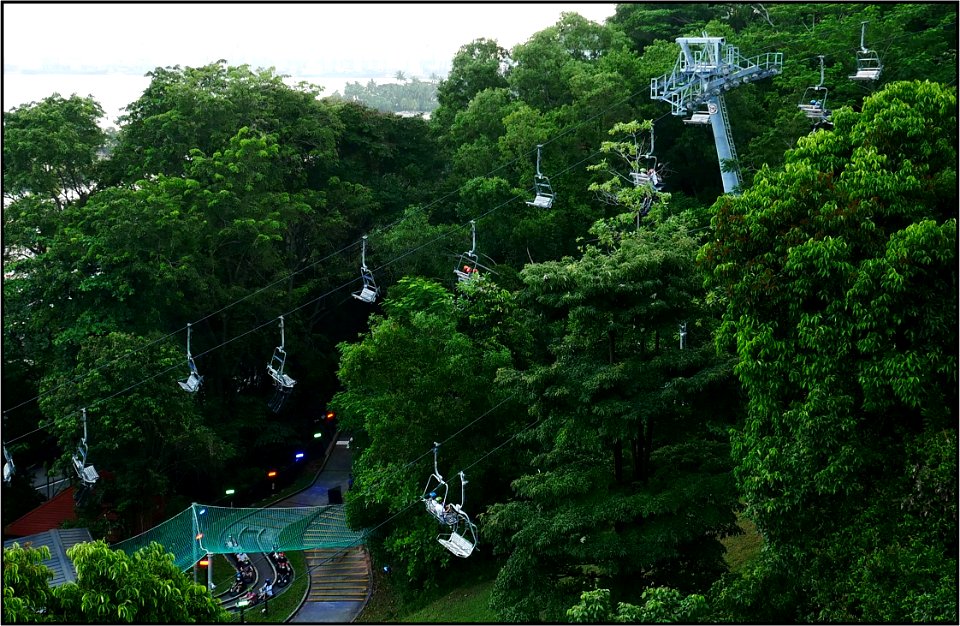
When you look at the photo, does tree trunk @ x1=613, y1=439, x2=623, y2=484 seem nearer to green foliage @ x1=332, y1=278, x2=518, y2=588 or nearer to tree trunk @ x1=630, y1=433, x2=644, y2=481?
tree trunk @ x1=630, y1=433, x2=644, y2=481

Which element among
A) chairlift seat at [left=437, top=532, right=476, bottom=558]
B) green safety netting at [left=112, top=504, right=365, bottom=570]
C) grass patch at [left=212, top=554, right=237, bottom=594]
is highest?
chairlift seat at [left=437, top=532, right=476, bottom=558]

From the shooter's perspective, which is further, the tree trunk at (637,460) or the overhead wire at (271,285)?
the overhead wire at (271,285)

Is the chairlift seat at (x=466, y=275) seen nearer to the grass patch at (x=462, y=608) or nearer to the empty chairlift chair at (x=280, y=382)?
the empty chairlift chair at (x=280, y=382)

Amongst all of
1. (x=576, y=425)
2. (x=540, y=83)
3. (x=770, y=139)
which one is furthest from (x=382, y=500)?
(x=540, y=83)

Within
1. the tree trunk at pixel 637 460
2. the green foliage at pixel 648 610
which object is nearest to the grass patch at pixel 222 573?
the tree trunk at pixel 637 460

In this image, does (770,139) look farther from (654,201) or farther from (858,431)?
(858,431)

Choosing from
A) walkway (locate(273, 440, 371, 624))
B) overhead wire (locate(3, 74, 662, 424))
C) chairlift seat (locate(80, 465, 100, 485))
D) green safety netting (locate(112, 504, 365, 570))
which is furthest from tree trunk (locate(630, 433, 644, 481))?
overhead wire (locate(3, 74, 662, 424))
